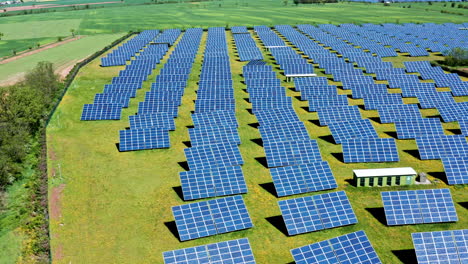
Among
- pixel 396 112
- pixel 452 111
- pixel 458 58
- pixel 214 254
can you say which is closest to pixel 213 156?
pixel 214 254

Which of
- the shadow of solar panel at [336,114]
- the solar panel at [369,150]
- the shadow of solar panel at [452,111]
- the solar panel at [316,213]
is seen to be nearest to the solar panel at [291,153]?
the solar panel at [369,150]

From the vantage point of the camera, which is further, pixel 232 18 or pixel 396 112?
pixel 232 18

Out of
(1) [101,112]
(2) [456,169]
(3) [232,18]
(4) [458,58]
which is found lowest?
(1) [101,112]

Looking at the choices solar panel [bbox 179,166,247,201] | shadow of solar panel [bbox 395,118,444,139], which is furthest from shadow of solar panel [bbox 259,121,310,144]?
shadow of solar panel [bbox 395,118,444,139]

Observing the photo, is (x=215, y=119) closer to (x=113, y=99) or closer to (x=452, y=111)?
(x=113, y=99)

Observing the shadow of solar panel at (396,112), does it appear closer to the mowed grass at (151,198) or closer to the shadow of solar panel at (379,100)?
the mowed grass at (151,198)

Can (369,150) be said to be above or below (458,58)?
below

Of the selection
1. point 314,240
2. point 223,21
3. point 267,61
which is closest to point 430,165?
point 314,240

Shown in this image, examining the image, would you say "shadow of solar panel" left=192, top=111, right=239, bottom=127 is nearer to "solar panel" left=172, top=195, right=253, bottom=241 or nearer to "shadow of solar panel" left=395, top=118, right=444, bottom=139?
"solar panel" left=172, top=195, right=253, bottom=241
